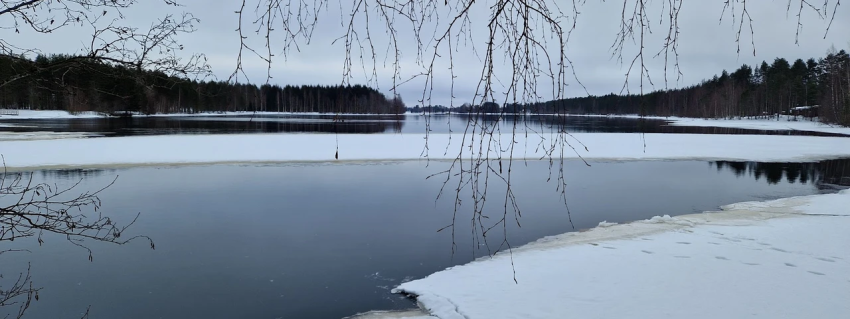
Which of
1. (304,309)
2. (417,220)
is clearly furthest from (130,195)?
(304,309)

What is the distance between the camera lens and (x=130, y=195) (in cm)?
1058

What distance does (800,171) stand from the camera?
15.3 metres

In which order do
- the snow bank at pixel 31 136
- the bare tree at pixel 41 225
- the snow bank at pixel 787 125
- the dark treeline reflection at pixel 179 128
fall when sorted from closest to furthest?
the bare tree at pixel 41 225 < the snow bank at pixel 31 136 < the dark treeline reflection at pixel 179 128 < the snow bank at pixel 787 125

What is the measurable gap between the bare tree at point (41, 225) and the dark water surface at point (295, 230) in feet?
0.62

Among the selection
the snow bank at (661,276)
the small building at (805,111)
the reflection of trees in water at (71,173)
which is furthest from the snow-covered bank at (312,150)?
the small building at (805,111)

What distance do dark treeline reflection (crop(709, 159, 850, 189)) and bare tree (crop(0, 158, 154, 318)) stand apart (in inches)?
574

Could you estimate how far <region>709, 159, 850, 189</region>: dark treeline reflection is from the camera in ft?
43.7

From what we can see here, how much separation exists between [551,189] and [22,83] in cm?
1034

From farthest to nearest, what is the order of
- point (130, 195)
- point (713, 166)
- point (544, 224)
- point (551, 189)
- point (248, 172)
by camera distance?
point (713, 166), point (248, 172), point (551, 189), point (130, 195), point (544, 224)

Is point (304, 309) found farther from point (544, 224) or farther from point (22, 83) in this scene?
point (544, 224)

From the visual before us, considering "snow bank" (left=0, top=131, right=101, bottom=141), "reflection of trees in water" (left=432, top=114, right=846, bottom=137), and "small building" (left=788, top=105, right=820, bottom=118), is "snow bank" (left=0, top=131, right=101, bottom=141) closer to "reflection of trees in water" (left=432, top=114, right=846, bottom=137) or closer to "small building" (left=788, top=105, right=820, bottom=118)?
"reflection of trees in water" (left=432, top=114, right=846, bottom=137)

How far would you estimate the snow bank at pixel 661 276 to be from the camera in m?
4.62

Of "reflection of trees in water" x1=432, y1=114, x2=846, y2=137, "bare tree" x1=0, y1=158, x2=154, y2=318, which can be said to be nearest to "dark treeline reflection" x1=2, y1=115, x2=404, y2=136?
"reflection of trees in water" x1=432, y1=114, x2=846, y2=137

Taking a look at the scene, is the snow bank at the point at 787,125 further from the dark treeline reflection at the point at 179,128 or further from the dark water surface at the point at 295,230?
the dark treeline reflection at the point at 179,128
